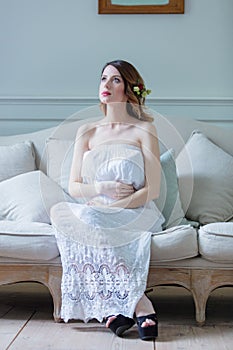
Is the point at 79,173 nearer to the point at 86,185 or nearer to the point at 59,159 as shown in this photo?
the point at 86,185

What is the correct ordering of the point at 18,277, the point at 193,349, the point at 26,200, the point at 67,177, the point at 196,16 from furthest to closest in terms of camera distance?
the point at 196,16, the point at 67,177, the point at 26,200, the point at 18,277, the point at 193,349

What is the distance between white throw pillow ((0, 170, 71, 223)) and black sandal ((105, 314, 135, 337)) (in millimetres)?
685

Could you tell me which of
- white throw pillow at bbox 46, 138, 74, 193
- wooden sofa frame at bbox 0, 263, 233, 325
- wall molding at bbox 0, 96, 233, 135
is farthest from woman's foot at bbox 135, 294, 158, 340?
wall molding at bbox 0, 96, 233, 135

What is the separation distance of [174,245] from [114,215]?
270mm

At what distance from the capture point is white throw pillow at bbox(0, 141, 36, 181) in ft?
11.2

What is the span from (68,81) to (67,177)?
2.55ft

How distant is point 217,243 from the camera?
2.63 m

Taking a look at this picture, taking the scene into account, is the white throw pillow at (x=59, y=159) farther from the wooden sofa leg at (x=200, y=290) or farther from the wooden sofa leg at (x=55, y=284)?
the wooden sofa leg at (x=200, y=290)

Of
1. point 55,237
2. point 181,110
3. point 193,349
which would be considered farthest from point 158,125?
point 193,349

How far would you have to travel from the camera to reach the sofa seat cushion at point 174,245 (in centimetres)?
263

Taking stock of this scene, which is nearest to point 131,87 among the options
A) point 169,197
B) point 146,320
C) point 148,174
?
point 148,174

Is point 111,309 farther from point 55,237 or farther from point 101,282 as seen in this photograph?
point 55,237

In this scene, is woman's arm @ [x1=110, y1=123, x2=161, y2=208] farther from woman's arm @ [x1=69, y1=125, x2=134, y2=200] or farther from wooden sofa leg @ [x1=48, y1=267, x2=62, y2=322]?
wooden sofa leg @ [x1=48, y1=267, x2=62, y2=322]

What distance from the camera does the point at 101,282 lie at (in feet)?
8.59
